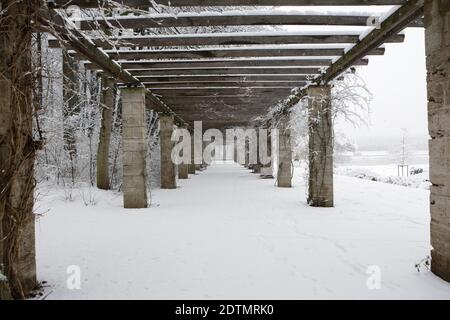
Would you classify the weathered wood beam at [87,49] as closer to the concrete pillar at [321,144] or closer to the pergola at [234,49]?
the pergola at [234,49]

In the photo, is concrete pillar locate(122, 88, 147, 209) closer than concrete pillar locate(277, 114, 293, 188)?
Yes

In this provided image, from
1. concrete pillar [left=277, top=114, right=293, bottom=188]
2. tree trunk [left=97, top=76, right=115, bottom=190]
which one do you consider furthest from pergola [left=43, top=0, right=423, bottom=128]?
concrete pillar [left=277, top=114, right=293, bottom=188]

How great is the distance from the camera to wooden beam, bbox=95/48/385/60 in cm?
627

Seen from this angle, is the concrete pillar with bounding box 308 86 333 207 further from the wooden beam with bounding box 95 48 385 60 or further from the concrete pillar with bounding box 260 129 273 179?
the concrete pillar with bounding box 260 129 273 179

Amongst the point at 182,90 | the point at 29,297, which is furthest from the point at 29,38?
the point at 182,90

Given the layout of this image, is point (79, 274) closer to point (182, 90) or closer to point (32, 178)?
point (32, 178)

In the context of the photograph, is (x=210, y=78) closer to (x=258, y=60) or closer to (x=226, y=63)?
(x=226, y=63)

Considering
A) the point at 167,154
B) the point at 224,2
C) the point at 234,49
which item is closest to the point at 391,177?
the point at 167,154

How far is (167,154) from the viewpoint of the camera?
1405 centimetres

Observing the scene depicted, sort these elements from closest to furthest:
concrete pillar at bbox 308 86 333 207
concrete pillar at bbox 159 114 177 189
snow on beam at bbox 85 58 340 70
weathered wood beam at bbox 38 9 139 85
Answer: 1. weathered wood beam at bbox 38 9 139 85
2. snow on beam at bbox 85 58 340 70
3. concrete pillar at bbox 308 86 333 207
4. concrete pillar at bbox 159 114 177 189

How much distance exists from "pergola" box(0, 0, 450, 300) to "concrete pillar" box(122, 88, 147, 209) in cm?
2

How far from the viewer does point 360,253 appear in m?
4.45

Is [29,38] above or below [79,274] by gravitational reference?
above
